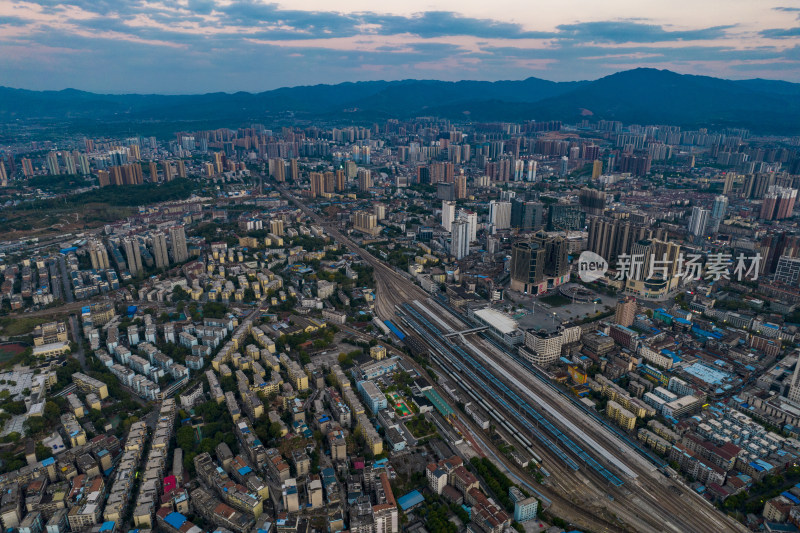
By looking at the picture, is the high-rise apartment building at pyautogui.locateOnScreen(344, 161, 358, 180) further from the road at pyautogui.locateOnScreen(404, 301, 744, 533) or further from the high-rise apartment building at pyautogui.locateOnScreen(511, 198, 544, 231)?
the road at pyautogui.locateOnScreen(404, 301, 744, 533)

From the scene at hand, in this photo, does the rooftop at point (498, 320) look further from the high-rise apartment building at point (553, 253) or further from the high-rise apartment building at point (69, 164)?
the high-rise apartment building at point (69, 164)

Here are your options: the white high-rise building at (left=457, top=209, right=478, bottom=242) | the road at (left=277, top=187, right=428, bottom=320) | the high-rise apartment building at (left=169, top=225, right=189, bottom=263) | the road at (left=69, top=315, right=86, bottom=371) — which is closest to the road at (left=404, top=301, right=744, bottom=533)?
the road at (left=277, top=187, right=428, bottom=320)

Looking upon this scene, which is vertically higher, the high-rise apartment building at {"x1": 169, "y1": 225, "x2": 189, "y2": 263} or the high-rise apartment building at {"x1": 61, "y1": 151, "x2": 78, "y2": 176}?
the high-rise apartment building at {"x1": 61, "y1": 151, "x2": 78, "y2": 176}

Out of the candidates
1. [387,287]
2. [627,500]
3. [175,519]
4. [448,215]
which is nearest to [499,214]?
[448,215]

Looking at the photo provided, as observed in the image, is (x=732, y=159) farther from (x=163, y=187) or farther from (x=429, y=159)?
(x=163, y=187)

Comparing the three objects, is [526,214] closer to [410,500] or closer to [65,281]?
[410,500]
